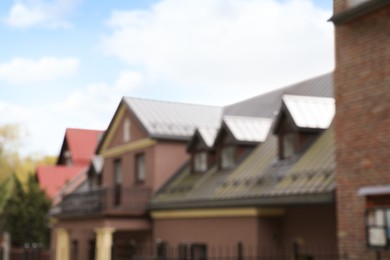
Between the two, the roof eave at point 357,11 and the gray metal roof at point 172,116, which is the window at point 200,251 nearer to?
the gray metal roof at point 172,116

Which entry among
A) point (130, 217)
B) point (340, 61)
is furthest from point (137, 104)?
point (340, 61)

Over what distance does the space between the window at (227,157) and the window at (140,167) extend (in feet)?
15.1

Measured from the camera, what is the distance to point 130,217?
22.8 m

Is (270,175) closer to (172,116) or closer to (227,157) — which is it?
(227,157)

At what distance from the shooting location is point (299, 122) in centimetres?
1752

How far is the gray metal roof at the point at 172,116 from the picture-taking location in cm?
2406

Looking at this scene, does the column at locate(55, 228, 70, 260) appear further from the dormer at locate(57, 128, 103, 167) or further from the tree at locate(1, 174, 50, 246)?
the tree at locate(1, 174, 50, 246)

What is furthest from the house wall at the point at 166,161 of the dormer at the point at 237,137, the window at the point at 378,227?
the window at the point at 378,227

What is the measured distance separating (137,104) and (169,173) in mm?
3112

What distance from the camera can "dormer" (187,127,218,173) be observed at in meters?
21.9

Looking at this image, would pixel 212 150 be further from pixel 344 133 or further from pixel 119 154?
pixel 344 133

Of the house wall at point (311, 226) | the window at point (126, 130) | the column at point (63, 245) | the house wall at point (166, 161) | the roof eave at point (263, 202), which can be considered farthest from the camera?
the column at point (63, 245)

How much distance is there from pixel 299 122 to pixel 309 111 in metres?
0.58

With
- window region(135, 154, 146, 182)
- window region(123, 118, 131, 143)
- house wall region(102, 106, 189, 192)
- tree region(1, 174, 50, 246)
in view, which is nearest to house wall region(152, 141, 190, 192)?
house wall region(102, 106, 189, 192)
